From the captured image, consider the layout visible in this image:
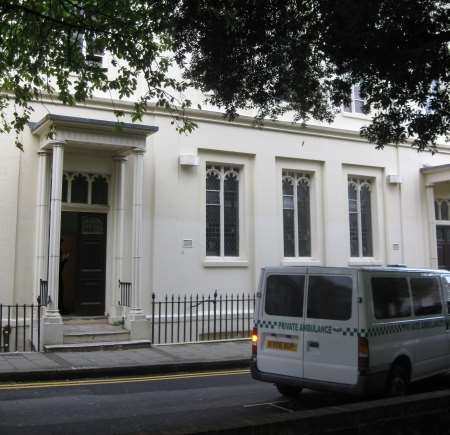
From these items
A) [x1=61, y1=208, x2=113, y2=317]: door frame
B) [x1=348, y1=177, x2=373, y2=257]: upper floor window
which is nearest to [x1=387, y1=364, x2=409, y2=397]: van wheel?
[x1=61, y1=208, x2=113, y2=317]: door frame

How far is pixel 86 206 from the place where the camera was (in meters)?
14.9

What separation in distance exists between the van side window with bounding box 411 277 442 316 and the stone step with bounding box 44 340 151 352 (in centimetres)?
699

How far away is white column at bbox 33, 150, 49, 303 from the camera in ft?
44.9

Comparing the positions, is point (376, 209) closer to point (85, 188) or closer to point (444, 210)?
point (444, 210)

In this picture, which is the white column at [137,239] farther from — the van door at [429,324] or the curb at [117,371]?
the van door at [429,324]

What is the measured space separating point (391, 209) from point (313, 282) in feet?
40.7

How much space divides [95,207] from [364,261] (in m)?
8.87

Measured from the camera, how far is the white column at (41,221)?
13680 millimetres

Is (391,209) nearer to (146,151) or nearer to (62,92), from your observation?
(146,151)

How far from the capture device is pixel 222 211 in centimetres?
1667

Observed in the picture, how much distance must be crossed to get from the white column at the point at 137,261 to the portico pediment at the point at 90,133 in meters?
0.39

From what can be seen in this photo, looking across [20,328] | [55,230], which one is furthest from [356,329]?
[20,328]

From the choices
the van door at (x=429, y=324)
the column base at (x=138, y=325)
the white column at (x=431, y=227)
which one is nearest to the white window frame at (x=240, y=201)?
the column base at (x=138, y=325)

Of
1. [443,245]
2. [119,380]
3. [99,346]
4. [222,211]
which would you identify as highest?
[222,211]
